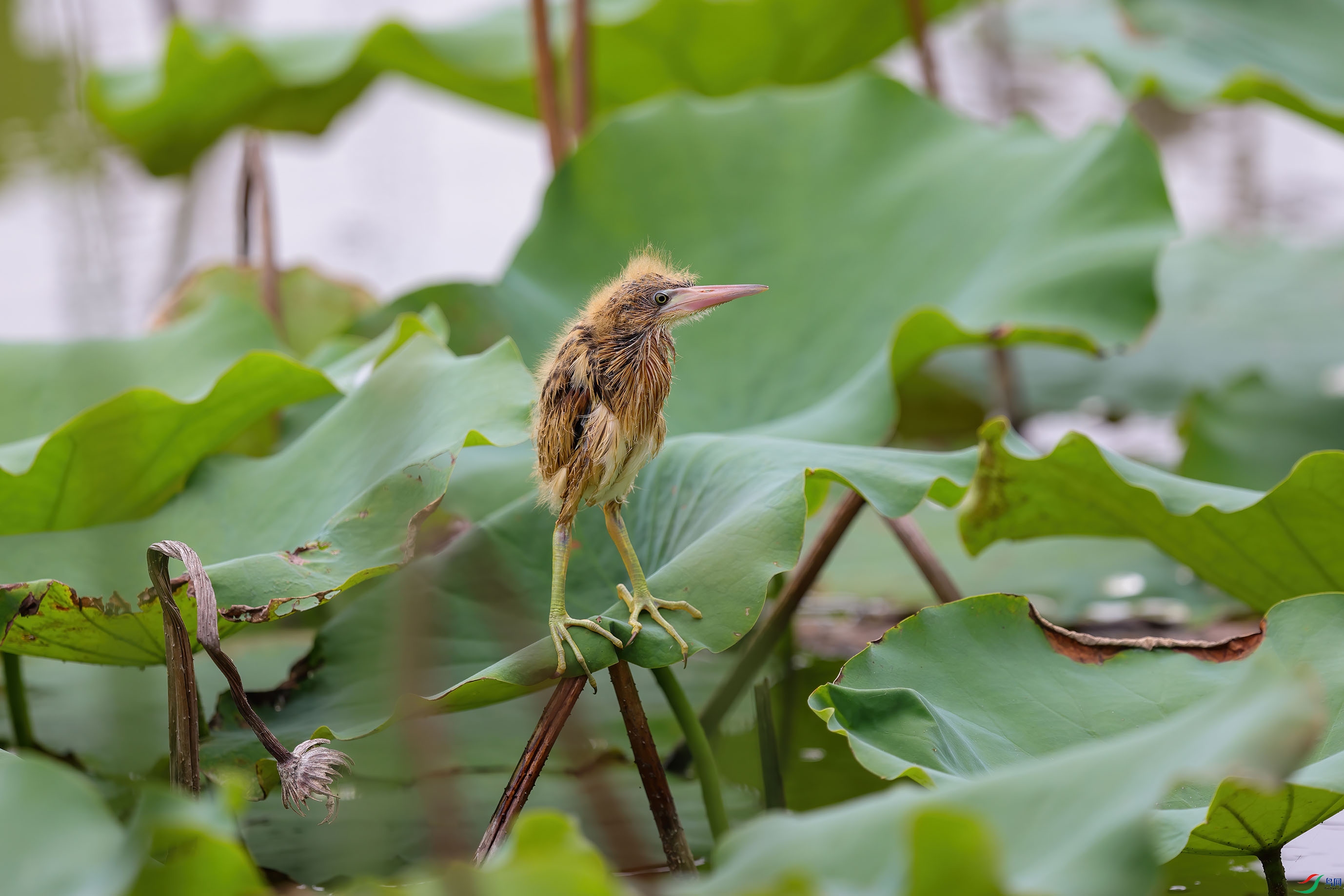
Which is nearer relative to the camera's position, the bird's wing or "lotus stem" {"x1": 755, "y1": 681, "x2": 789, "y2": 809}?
the bird's wing

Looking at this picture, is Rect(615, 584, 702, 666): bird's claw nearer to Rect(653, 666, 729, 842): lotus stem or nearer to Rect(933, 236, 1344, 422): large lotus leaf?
Rect(653, 666, 729, 842): lotus stem

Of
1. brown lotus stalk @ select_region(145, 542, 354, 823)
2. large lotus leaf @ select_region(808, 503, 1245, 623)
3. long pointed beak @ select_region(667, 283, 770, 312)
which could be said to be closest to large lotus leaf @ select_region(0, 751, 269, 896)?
brown lotus stalk @ select_region(145, 542, 354, 823)

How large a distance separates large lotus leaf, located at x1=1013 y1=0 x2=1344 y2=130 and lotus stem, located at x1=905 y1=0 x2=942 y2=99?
297 millimetres

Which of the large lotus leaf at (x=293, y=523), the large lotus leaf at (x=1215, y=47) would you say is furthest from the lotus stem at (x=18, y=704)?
the large lotus leaf at (x=1215, y=47)

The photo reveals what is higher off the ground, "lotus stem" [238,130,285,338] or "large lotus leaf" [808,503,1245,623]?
"lotus stem" [238,130,285,338]

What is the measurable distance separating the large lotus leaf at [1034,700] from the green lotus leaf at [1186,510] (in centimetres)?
16

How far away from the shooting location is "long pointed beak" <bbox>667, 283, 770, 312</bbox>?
111cm

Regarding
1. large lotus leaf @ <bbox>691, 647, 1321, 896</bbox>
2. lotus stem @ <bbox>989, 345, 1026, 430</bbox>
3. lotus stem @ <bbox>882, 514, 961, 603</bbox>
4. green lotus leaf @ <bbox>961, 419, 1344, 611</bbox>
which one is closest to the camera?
large lotus leaf @ <bbox>691, 647, 1321, 896</bbox>

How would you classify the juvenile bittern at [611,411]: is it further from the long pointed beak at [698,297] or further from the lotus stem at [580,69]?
the lotus stem at [580,69]

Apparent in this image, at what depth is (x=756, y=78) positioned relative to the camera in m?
2.70

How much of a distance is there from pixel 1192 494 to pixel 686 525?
0.55 metres

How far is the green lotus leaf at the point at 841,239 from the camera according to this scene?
1744mm

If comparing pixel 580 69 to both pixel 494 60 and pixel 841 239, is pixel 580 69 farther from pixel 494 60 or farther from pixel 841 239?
pixel 841 239

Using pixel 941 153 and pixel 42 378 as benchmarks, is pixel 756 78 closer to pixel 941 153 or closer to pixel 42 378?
pixel 941 153
